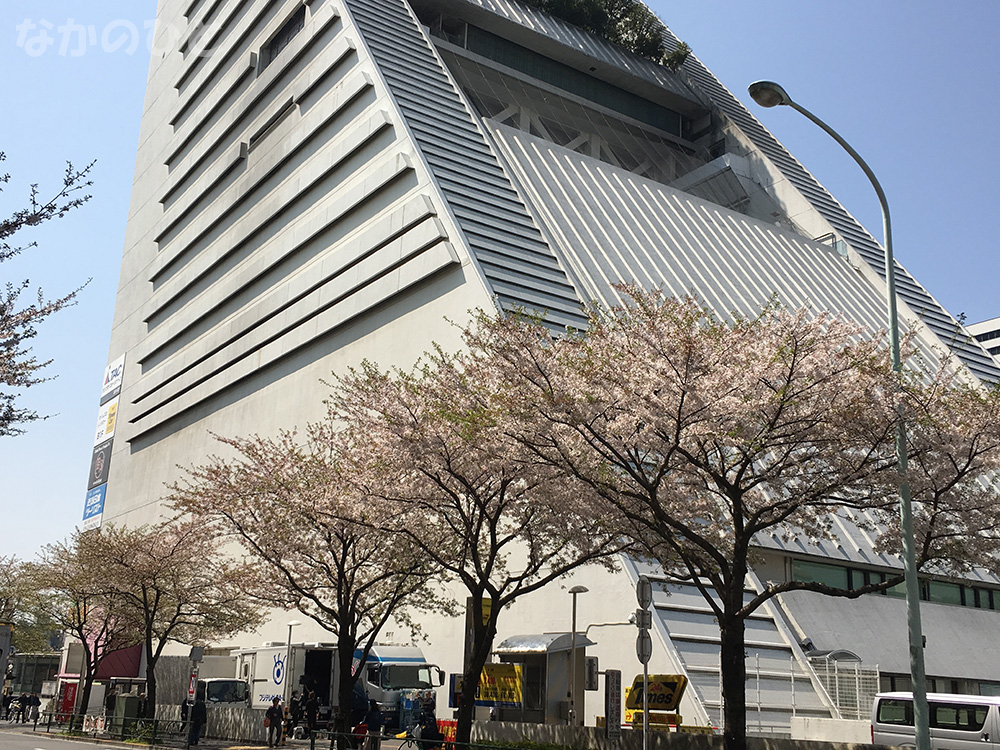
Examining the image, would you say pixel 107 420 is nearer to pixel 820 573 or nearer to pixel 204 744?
pixel 204 744

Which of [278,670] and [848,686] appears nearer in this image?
[848,686]

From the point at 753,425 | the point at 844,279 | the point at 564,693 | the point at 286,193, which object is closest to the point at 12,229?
the point at 753,425

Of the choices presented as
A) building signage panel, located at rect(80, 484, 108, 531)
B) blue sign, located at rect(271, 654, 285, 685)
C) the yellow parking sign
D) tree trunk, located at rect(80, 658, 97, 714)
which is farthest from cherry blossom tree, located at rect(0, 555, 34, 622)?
the yellow parking sign

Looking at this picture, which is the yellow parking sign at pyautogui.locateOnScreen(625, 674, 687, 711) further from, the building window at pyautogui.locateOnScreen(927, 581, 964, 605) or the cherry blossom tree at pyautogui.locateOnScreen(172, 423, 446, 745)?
the building window at pyautogui.locateOnScreen(927, 581, 964, 605)

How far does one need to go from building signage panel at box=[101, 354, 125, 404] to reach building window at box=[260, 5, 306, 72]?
2938cm

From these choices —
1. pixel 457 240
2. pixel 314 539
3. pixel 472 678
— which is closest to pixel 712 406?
pixel 472 678

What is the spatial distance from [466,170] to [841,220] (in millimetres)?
30178

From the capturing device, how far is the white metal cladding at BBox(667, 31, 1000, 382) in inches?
1986

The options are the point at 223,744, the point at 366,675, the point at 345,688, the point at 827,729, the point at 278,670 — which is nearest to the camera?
the point at 345,688

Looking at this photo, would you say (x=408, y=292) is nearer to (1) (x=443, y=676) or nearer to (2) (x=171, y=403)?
(1) (x=443, y=676)

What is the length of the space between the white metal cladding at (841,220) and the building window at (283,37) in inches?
1153

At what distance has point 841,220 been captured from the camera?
58.4m

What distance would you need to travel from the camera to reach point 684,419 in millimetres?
15766

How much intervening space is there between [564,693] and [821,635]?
10949 millimetres
